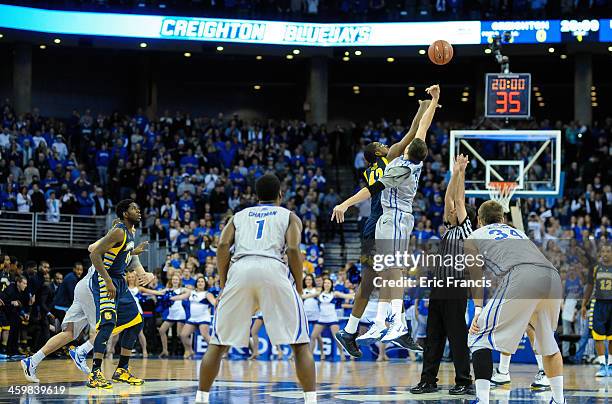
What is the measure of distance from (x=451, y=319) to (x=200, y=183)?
59.4 ft

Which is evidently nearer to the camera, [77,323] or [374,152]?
[374,152]

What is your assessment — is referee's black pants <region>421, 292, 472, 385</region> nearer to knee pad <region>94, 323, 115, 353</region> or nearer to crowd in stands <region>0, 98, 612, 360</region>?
knee pad <region>94, 323, 115, 353</region>

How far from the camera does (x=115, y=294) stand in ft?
43.5

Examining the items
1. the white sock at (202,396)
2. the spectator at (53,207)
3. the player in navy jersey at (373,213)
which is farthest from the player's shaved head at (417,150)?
the spectator at (53,207)

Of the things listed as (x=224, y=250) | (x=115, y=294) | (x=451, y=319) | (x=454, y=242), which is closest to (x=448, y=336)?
(x=451, y=319)

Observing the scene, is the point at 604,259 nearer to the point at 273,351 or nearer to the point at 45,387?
the point at 273,351

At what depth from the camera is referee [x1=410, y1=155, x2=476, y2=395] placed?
12.3 m

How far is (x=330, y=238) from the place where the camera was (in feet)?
94.9

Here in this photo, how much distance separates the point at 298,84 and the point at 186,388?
30.2 metres

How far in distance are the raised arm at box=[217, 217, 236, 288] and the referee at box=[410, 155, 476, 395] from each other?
3.48m

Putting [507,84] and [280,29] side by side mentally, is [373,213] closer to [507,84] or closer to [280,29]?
[507,84]

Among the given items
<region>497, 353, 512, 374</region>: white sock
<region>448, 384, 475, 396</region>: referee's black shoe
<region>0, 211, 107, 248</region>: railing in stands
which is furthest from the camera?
<region>0, 211, 107, 248</region>: railing in stands

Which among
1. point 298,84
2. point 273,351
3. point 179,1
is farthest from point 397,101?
point 273,351

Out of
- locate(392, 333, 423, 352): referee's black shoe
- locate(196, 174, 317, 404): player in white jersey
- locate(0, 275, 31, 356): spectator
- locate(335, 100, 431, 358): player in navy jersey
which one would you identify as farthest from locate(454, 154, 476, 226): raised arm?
locate(0, 275, 31, 356): spectator
